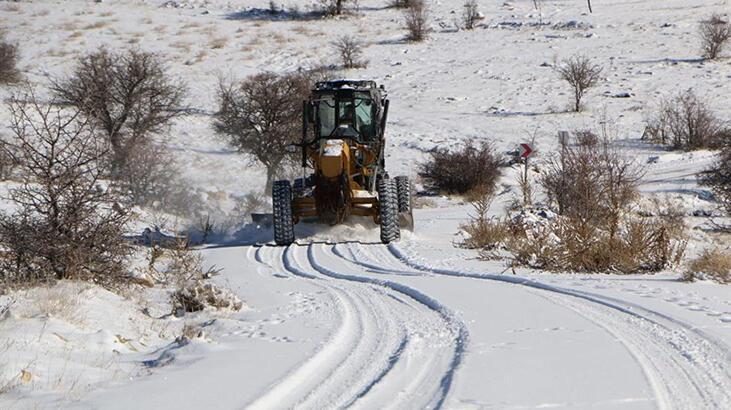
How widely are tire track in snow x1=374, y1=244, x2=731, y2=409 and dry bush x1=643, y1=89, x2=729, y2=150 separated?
92.2ft

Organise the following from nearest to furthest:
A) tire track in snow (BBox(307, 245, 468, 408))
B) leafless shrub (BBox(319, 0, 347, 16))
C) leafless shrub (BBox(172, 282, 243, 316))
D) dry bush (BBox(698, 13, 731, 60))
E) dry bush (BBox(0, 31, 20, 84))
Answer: tire track in snow (BBox(307, 245, 468, 408)) → leafless shrub (BBox(172, 282, 243, 316)) → dry bush (BBox(0, 31, 20, 84)) → dry bush (BBox(698, 13, 731, 60)) → leafless shrub (BBox(319, 0, 347, 16))

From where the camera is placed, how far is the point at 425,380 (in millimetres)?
5172

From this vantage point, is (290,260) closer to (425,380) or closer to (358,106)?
(358,106)

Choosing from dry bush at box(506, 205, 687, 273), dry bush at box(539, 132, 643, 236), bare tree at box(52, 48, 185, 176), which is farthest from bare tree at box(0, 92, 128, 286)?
bare tree at box(52, 48, 185, 176)

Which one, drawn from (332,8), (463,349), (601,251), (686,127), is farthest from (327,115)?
(332,8)

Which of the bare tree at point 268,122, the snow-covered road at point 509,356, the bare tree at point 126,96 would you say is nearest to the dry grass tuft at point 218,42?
the bare tree at point 126,96

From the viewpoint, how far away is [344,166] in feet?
51.2

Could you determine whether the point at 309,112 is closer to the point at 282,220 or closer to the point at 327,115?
the point at 327,115

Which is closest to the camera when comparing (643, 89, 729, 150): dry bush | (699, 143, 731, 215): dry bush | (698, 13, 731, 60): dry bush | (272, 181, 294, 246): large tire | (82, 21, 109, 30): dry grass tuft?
(272, 181, 294, 246): large tire

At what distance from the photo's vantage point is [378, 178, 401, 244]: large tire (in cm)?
1532

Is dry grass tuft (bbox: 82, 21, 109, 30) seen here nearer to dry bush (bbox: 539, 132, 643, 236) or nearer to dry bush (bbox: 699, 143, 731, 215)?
dry bush (bbox: 539, 132, 643, 236)

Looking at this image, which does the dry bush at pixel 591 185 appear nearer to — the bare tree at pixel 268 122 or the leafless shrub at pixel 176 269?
the leafless shrub at pixel 176 269

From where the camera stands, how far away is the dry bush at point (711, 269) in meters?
9.27

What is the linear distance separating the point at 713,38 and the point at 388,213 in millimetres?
35785
